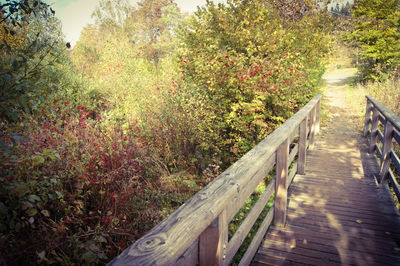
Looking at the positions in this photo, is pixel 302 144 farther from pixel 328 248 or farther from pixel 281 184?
pixel 328 248

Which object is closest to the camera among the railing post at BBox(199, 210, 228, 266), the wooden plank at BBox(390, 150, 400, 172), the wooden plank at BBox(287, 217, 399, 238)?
the railing post at BBox(199, 210, 228, 266)

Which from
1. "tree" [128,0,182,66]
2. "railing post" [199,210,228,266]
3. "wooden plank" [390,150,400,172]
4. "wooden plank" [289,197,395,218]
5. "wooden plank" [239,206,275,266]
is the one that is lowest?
"wooden plank" [289,197,395,218]

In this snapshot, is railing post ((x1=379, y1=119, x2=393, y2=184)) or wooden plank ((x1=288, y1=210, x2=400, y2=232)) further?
railing post ((x1=379, y1=119, x2=393, y2=184))

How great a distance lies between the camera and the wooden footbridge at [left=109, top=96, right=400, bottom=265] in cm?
108

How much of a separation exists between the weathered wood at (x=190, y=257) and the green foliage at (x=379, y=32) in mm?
18443

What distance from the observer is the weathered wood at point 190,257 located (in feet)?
3.81

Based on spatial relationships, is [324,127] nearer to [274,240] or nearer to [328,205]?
[328,205]

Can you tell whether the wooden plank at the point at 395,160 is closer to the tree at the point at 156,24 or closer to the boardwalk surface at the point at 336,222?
the boardwalk surface at the point at 336,222

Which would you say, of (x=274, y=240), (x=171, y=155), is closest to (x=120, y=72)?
(x=171, y=155)

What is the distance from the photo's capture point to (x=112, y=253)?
10.1 ft

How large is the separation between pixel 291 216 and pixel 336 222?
0.51 metres

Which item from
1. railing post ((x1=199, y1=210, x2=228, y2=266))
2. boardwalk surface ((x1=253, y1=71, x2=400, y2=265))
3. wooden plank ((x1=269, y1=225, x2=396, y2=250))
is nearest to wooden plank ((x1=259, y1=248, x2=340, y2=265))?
boardwalk surface ((x1=253, y1=71, x2=400, y2=265))

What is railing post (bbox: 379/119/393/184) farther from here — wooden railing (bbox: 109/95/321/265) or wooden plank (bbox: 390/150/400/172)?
wooden railing (bbox: 109/95/321/265)

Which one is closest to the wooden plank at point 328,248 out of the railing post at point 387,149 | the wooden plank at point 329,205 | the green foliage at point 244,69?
the wooden plank at point 329,205
